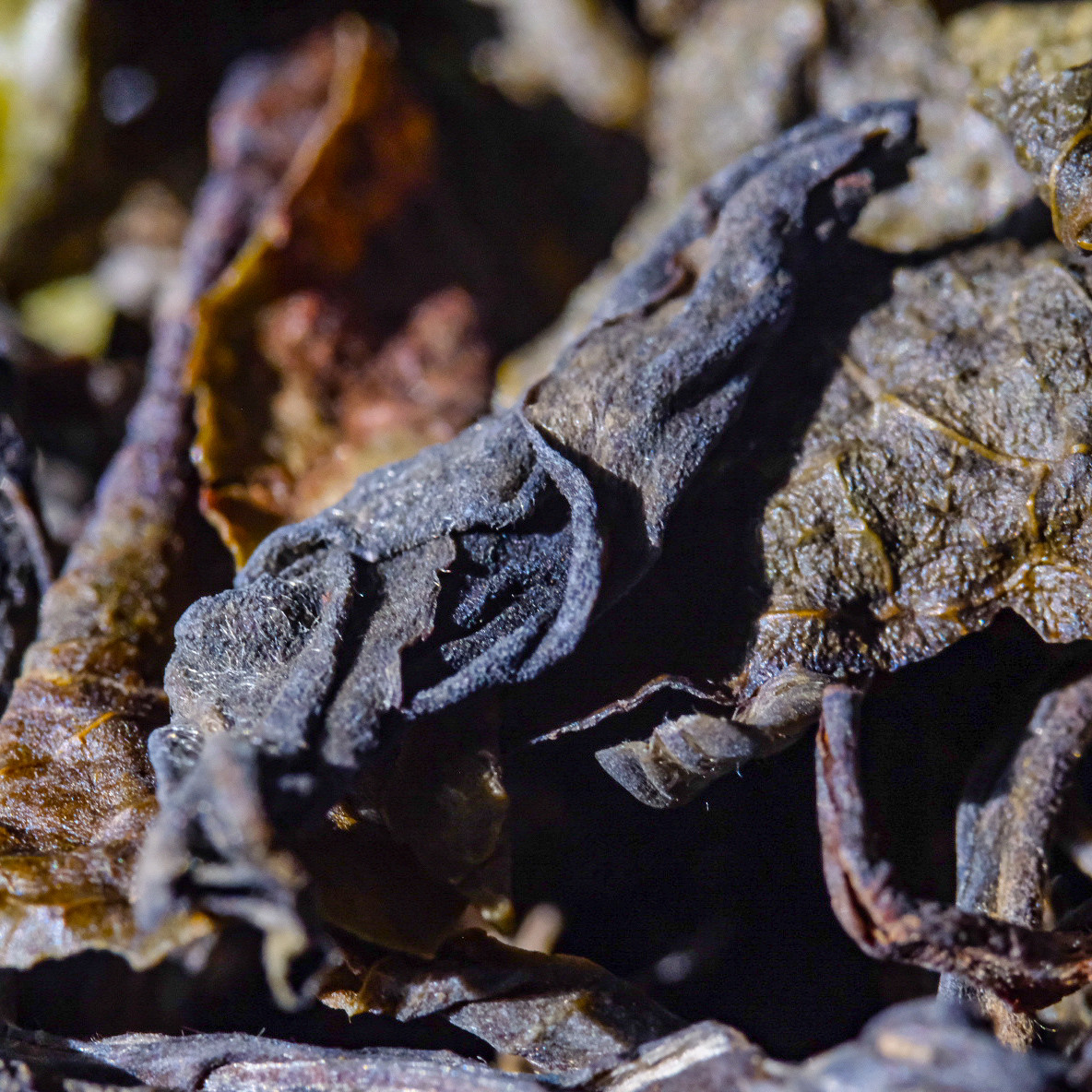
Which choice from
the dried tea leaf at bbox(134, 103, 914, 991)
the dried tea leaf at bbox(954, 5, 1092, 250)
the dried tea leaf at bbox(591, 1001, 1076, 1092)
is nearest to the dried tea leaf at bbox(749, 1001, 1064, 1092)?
the dried tea leaf at bbox(591, 1001, 1076, 1092)

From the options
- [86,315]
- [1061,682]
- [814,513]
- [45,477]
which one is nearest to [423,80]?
[86,315]

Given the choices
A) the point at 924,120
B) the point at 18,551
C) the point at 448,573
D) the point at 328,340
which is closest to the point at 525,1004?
the point at 448,573

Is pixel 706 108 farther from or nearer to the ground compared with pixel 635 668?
farther from the ground

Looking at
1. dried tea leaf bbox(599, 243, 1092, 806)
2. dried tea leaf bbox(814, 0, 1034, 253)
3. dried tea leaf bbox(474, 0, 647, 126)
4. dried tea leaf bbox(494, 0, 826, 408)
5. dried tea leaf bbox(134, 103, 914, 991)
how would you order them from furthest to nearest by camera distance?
dried tea leaf bbox(474, 0, 647, 126), dried tea leaf bbox(494, 0, 826, 408), dried tea leaf bbox(814, 0, 1034, 253), dried tea leaf bbox(599, 243, 1092, 806), dried tea leaf bbox(134, 103, 914, 991)

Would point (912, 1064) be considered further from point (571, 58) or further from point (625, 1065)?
point (571, 58)

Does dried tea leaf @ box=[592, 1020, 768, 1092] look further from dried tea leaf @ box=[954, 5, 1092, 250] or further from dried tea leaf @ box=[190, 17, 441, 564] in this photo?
dried tea leaf @ box=[954, 5, 1092, 250]

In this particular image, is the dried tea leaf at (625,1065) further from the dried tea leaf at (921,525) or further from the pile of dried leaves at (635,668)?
the dried tea leaf at (921,525)

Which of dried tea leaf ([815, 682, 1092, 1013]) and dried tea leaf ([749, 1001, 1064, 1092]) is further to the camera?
dried tea leaf ([815, 682, 1092, 1013])
